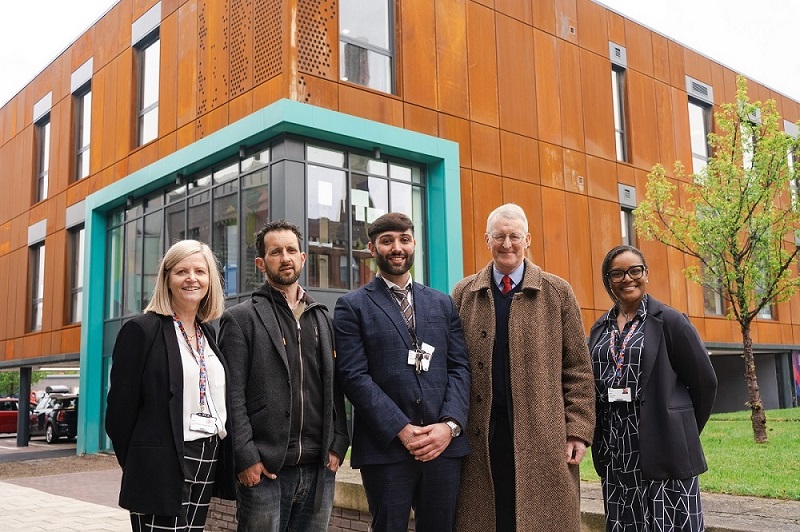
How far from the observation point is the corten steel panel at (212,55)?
49.2 ft

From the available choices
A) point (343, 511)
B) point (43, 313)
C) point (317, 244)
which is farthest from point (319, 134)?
point (43, 313)

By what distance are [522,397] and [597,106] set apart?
17.2 metres

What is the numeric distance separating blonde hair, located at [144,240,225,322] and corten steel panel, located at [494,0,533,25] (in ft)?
49.5

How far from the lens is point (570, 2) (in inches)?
769

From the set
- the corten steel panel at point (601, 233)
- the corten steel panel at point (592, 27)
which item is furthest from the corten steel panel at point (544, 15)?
the corten steel panel at point (601, 233)

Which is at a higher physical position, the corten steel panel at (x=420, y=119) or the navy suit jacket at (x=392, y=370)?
the corten steel panel at (x=420, y=119)

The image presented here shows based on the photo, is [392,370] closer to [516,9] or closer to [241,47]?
[241,47]

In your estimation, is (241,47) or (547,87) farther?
(547,87)

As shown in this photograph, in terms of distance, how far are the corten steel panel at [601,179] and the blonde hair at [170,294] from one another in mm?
16521

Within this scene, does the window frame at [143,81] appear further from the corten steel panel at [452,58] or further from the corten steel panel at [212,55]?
the corten steel panel at [452,58]

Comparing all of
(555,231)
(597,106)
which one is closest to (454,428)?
(555,231)

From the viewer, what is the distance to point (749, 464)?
8.45 meters

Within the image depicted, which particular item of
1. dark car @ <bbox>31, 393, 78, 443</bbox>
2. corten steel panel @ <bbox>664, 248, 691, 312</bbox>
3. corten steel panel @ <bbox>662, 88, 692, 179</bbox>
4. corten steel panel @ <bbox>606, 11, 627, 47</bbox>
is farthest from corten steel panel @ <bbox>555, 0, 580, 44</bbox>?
dark car @ <bbox>31, 393, 78, 443</bbox>

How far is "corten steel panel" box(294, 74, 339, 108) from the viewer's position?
13367 mm
